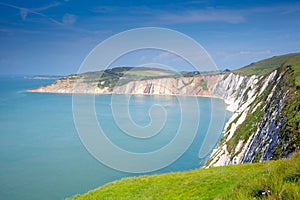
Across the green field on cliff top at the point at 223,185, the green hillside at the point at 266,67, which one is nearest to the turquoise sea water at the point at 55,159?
the green field on cliff top at the point at 223,185

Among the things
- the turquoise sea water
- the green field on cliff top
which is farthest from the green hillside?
the green field on cliff top

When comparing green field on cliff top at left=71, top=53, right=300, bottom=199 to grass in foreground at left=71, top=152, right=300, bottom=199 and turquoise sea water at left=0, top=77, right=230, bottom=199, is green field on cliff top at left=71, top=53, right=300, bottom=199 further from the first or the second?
turquoise sea water at left=0, top=77, right=230, bottom=199

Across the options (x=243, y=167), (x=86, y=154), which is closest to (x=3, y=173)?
(x=86, y=154)

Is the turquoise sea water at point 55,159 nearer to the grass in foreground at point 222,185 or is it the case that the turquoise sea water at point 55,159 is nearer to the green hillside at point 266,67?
the grass in foreground at point 222,185

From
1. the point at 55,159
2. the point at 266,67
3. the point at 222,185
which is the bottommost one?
the point at 55,159

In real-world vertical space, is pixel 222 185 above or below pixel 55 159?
above

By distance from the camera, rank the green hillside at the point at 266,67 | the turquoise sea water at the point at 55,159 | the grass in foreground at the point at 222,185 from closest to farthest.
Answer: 1. the grass in foreground at the point at 222,185
2. the turquoise sea water at the point at 55,159
3. the green hillside at the point at 266,67

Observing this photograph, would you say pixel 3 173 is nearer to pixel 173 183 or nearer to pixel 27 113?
pixel 173 183

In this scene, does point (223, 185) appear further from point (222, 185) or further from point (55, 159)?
point (55, 159)

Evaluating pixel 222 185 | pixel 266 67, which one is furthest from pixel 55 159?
pixel 266 67
